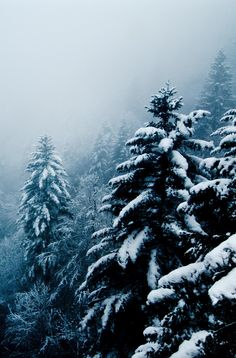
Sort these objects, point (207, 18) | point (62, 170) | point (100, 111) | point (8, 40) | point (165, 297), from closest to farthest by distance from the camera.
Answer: point (165, 297)
point (62, 170)
point (100, 111)
point (207, 18)
point (8, 40)

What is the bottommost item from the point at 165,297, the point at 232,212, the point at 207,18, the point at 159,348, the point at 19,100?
the point at 159,348

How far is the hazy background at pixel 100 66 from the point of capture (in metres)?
85.1

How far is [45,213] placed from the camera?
23.8m

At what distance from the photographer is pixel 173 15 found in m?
166

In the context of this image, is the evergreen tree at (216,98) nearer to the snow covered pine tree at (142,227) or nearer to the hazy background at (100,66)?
the hazy background at (100,66)

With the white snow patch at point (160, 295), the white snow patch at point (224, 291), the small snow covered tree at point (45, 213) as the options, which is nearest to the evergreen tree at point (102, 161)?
the small snow covered tree at point (45, 213)

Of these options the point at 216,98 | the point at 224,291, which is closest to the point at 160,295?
the point at 224,291

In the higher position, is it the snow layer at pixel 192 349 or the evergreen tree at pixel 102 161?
the evergreen tree at pixel 102 161

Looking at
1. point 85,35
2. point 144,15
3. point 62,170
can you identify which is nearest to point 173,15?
point 144,15

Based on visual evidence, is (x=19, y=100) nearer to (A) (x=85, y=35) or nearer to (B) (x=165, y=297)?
(A) (x=85, y=35)

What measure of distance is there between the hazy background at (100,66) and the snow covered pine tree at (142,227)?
2094 inches

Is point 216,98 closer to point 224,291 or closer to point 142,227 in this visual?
point 142,227

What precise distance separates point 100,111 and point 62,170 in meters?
63.4

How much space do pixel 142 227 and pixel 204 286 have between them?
437 cm
